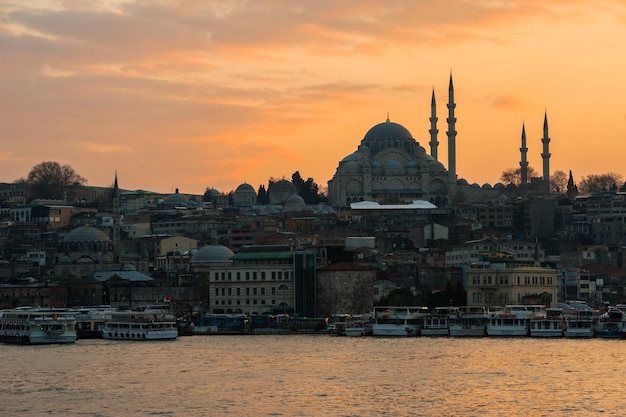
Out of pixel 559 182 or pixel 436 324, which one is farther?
pixel 559 182

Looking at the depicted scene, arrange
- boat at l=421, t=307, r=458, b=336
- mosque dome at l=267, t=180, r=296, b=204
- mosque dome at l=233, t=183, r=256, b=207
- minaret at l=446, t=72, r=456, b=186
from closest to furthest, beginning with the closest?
boat at l=421, t=307, r=458, b=336 < minaret at l=446, t=72, r=456, b=186 < mosque dome at l=267, t=180, r=296, b=204 < mosque dome at l=233, t=183, r=256, b=207

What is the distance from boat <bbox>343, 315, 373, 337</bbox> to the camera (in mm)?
62875

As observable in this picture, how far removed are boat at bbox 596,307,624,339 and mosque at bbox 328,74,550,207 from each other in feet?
220

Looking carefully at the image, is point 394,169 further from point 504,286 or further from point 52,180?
point 504,286

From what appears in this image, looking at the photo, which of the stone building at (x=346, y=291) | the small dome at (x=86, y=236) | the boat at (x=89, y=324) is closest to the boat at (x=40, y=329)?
the boat at (x=89, y=324)

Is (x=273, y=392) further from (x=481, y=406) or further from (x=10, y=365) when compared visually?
(x=10, y=365)

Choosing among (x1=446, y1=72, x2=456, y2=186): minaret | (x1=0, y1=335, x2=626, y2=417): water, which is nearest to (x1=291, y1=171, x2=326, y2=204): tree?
(x1=446, y1=72, x2=456, y2=186): minaret

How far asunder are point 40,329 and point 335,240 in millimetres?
44550

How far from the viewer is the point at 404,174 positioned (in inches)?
5261

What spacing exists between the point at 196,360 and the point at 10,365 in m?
5.33

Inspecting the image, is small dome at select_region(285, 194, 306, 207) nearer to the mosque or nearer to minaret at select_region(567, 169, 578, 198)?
the mosque

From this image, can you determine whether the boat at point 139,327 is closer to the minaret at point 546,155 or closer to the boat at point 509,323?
the boat at point 509,323

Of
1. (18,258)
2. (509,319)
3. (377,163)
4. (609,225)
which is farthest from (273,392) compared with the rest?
(377,163)

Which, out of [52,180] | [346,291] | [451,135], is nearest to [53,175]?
[52,180]
